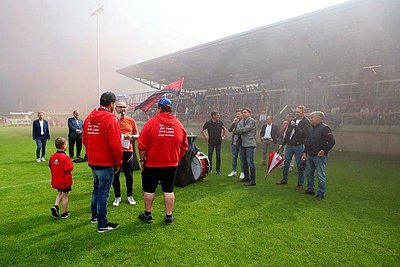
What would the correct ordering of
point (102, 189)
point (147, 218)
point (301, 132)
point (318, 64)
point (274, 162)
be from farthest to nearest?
point (318, 64) → point (274, 162) → point (301, 132) → point (147, 218) → point (102, 189)

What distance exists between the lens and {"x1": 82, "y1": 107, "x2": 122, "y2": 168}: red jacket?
11.0 feet

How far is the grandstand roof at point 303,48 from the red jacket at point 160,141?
12.5 m

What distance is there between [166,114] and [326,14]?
13013 mm

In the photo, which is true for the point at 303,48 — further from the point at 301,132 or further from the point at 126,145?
the point at 126,145

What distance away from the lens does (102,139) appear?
337cm

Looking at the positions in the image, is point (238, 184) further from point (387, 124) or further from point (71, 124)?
point (387, 124)

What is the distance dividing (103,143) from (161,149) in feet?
2.42

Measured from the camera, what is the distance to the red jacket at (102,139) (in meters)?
3.35

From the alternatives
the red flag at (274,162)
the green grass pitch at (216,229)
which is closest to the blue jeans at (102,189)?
the green grass pitch at (216,229)

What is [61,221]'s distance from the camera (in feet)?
13.3

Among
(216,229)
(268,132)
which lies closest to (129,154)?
(216,229)

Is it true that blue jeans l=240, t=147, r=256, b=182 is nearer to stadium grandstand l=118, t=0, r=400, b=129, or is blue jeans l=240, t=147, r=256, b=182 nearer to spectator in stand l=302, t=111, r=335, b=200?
spectator in stand l=302, t=111, r=335, b=200

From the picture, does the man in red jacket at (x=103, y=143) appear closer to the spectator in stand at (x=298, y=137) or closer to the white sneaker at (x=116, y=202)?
the white sneaker at (x=116, y=202)

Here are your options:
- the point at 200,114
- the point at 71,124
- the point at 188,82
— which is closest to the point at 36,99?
the point at 188,82
